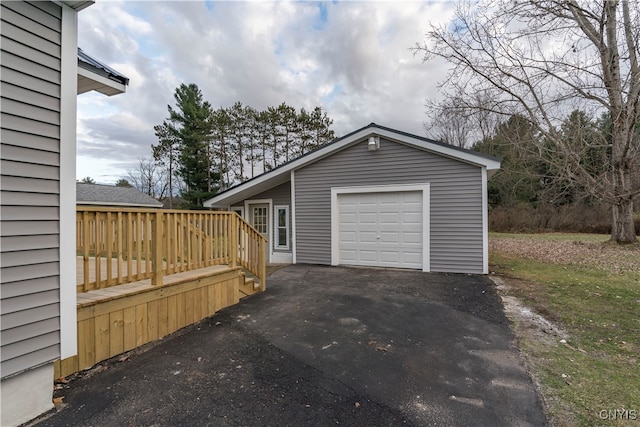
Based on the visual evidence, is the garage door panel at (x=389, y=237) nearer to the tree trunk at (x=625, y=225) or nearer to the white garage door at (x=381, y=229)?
the white garage door at (x=381, y=229)

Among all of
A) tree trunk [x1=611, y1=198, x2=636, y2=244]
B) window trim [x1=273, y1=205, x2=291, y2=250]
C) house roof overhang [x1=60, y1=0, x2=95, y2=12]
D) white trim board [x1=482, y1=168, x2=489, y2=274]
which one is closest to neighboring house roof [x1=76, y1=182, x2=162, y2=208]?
window trim [x1=273, y1=205, x2=291, y2=250]

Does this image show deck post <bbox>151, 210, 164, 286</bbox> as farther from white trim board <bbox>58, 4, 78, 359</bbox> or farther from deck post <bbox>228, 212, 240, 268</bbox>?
deck post <bbox>228, 212, 240, 268</bbox>

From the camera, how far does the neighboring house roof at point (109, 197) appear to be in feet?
56.6

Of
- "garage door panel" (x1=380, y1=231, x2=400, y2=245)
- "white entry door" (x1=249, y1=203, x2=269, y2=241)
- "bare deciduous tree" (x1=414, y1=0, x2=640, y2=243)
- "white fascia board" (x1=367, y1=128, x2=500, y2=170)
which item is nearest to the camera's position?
"white fascia board" (x1=367, y1=128, x2=500, y2=170)

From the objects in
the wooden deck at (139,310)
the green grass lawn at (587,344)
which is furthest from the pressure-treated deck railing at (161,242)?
the green grass lawn at (587,344)

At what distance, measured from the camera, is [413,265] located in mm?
8016

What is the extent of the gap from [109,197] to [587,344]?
73.4ft

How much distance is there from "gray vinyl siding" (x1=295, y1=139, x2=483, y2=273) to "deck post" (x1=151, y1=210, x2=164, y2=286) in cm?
561

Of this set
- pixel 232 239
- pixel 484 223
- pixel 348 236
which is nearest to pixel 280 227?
pixel 348 236

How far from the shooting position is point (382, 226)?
8352mm

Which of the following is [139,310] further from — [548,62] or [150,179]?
[150,179]

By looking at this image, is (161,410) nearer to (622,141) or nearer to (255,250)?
(255,250)

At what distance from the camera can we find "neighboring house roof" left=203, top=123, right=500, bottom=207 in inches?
283

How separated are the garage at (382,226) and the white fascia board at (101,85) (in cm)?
615
